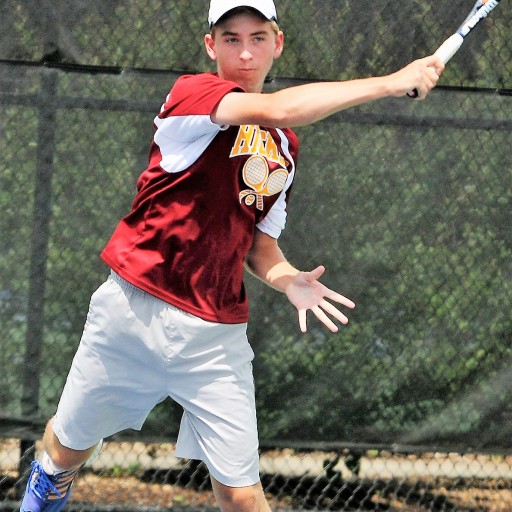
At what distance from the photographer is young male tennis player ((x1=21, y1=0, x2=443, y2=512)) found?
11.0 feet

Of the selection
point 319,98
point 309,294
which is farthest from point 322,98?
point 309,294

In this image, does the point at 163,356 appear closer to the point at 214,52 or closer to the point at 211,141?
the point at 211,141

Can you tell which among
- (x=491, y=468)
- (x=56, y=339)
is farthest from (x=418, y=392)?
(x=56, y=339)

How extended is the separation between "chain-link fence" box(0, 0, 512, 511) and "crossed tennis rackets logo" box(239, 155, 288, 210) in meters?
1.11

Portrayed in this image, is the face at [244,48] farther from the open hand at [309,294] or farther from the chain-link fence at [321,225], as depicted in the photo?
the chain-link fence at [321,225]

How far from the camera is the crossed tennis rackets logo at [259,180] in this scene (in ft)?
11.0

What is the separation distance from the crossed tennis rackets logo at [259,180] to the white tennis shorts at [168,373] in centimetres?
40

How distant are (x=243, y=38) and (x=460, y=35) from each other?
644 mm

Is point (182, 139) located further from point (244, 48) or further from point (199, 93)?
point (244, 48)

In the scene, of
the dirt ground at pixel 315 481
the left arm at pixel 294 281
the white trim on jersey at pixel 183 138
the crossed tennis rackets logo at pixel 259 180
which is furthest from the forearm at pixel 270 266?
the dirt ground at pixel 315 481

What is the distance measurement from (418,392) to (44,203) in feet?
5.66

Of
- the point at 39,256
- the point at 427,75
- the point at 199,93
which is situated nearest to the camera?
the point at 427,75

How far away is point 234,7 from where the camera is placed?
131 inches

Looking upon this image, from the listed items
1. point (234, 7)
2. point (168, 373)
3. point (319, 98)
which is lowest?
point (168, 373)
